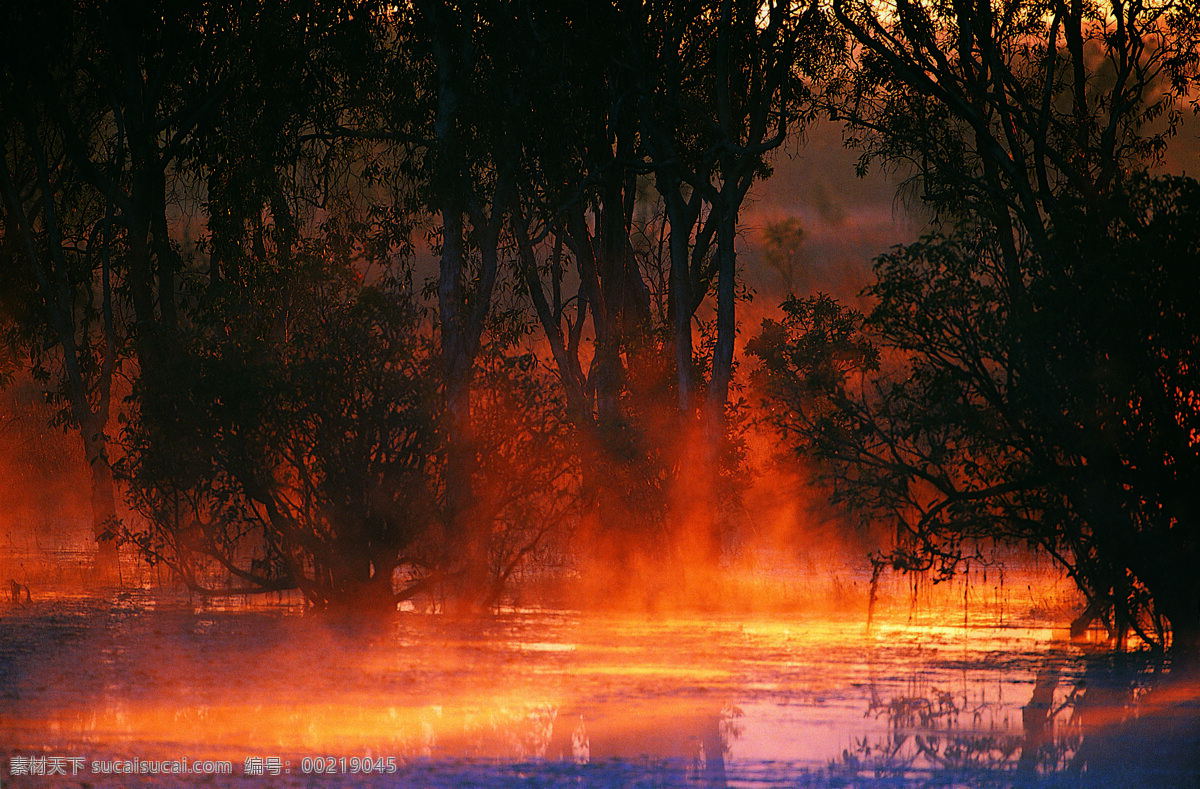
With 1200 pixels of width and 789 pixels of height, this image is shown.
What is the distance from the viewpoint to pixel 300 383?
13.6 metres

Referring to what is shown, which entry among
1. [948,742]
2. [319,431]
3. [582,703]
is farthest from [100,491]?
[948,742]

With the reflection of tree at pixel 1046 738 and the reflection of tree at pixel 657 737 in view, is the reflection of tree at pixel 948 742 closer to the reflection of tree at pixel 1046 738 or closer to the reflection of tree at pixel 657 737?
the reflection of tree at pixel 1046 738

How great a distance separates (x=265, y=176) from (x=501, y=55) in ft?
11.1

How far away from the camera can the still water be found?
25.6 feet

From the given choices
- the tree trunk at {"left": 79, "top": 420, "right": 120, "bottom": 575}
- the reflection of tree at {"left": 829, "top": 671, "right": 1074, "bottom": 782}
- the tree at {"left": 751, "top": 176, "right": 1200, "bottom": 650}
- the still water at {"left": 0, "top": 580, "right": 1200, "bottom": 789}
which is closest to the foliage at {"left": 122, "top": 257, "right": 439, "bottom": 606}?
the still water at {"left": 0, "top": 580, "right": 1200, "bottom": 789}

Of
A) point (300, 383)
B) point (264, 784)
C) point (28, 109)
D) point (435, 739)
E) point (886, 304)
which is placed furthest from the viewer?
point (28, 109)

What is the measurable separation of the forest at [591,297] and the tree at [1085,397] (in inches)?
1.3

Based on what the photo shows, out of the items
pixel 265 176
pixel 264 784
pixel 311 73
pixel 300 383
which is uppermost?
pixel 311 73

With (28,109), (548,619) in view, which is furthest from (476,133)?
(28,109)

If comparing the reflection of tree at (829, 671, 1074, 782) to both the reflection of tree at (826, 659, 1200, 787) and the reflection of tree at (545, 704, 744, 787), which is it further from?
the reflection of tree at (545, 704, 744, 787)

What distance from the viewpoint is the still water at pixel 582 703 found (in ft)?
25.6

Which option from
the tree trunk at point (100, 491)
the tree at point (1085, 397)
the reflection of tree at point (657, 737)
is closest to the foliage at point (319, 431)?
the tree at point (1085, 397)

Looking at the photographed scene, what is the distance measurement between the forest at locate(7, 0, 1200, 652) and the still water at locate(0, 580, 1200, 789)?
3.79 ft

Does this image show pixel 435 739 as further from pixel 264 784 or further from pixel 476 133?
pixel 476 133
